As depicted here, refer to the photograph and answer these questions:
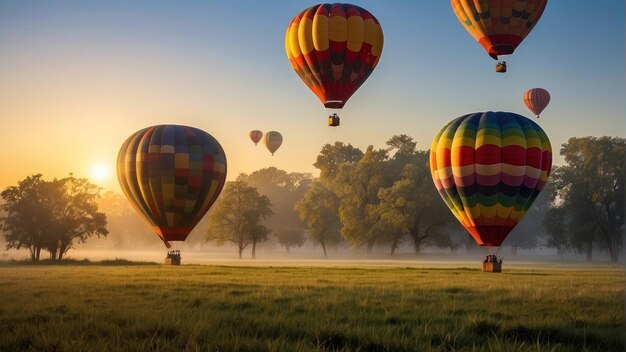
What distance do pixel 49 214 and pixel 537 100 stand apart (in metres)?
55.9

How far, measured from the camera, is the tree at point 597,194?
257ft

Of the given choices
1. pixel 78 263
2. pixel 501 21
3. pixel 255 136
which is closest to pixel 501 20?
pixel 501 21

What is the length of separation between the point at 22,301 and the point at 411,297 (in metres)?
11.4

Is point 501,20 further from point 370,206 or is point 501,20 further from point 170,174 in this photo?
point 370,206

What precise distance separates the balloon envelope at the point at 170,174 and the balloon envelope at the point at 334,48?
1009 cm

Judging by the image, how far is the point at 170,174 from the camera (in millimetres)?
45844

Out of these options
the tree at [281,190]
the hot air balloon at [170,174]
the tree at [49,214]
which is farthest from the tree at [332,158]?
the hot air balloon at [170,174]

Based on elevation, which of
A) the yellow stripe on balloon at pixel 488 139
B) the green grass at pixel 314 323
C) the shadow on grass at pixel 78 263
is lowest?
the shadow on grass at pixel 78 263

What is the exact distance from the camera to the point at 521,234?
122 m

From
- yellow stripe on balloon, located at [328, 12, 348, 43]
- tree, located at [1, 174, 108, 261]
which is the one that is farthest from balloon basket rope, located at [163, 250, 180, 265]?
yellow stripe on balloon, located at [328, 12, 348, 43]

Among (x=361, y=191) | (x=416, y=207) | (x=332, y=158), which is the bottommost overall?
(x=416, y=207)

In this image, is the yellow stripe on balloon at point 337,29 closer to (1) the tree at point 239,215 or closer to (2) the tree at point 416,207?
(2) the tree at point 416,207

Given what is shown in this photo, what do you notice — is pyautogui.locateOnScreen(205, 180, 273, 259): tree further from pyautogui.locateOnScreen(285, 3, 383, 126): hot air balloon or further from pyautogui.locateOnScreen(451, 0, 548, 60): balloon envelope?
pyautogui.locateOnScreen(451, 0, 548, 60): balloon envelope

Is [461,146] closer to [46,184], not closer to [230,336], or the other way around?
[230,336]
